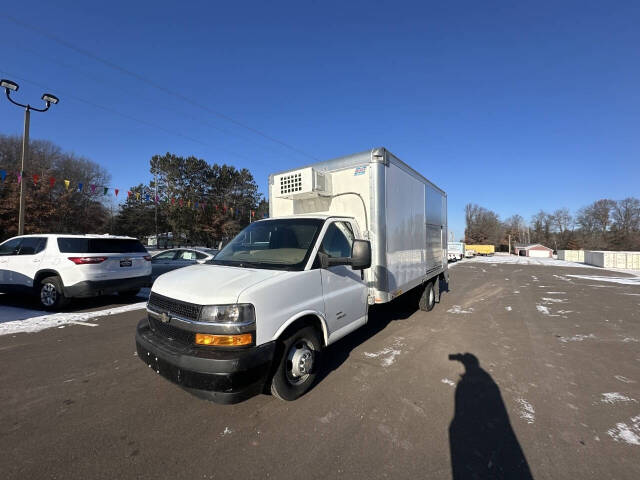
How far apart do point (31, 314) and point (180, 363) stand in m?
6.32

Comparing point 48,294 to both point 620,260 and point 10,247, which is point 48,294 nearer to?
point 10,247

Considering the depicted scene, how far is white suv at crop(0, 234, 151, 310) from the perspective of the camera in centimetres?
630

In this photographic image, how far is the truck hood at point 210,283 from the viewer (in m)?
2.48

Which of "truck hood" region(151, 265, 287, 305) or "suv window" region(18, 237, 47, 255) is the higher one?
"suv window" region(18, 237, 47, 255)

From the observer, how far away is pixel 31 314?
243 inches

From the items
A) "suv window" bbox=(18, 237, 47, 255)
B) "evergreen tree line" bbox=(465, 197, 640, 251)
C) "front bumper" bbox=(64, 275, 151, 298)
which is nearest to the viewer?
"front bumper" bbox=(64, 275, 151, 298)

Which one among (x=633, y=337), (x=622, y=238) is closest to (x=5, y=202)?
(x=633, y=337)

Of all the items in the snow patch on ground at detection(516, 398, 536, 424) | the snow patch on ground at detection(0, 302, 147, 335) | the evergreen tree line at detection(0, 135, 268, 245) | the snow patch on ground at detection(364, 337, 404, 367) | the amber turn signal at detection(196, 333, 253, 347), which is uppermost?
the evergreen tree line at detection(0, 135, 268, 245)

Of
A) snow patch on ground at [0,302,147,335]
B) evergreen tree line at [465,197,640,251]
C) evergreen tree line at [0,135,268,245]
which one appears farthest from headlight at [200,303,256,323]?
evergreen tree line at [465,197,640,251]

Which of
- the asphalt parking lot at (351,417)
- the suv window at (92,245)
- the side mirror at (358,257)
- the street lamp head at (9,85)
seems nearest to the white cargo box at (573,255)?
the asphalt parking lot at (351,417)

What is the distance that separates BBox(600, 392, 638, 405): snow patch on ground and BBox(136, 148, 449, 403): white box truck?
262cm

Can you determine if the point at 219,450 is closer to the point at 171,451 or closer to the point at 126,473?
the point at 171,451

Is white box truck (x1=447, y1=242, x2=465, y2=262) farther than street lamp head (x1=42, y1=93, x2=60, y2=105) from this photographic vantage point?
Yes

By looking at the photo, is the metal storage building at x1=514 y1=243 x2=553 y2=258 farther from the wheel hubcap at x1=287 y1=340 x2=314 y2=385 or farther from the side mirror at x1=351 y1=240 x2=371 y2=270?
the wheel hubcap at x1=287 y1=340 x2=314 y2=385
